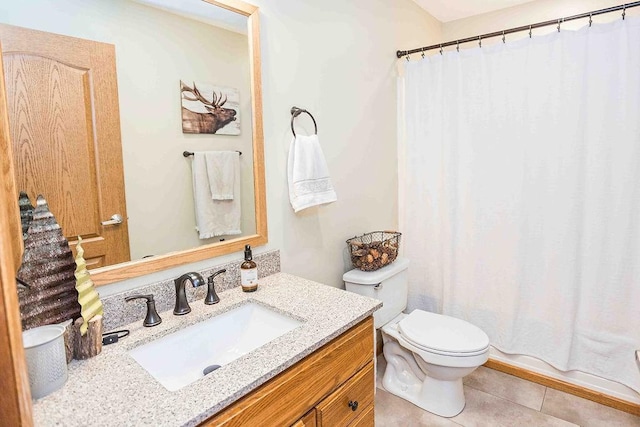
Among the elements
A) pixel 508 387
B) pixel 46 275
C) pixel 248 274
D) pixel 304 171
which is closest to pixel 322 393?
pixel 248 274

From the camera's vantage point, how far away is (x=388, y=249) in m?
2.07

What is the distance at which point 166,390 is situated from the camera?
82 centimetres

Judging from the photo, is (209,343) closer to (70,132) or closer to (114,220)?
(114,220)

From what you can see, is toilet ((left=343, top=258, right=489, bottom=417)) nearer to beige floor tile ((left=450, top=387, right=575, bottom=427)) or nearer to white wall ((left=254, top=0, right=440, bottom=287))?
beige floor tile ((left=450, top=387, right=575, bottom=427))

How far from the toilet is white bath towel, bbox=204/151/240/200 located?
2.79 ft

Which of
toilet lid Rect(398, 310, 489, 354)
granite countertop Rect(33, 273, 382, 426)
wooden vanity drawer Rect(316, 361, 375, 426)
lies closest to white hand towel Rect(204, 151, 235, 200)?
granite countertop Rect(33, 273, 382, 426)

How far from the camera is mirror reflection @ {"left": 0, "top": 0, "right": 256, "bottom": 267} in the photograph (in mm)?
989

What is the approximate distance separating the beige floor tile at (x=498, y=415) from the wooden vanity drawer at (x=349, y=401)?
890 mm

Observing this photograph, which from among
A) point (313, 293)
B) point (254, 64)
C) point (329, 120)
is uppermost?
point (254, 64)

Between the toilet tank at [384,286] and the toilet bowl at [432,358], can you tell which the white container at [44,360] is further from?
the toilet bowl at [432,358]

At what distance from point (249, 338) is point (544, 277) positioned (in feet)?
5.69

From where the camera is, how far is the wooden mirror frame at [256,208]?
120 cm

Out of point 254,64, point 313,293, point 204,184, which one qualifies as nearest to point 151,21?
point 254,64

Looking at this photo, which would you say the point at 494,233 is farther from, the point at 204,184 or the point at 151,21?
the point at 151,21
